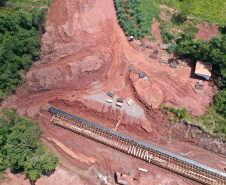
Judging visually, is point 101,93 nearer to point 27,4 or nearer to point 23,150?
point 23,150

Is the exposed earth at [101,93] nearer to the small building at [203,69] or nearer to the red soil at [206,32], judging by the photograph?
the small building at [203,69]

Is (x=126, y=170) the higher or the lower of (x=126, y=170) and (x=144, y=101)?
the lower

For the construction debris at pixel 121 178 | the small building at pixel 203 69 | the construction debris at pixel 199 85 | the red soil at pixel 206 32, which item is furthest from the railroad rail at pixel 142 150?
the red soil at pixel 206 32

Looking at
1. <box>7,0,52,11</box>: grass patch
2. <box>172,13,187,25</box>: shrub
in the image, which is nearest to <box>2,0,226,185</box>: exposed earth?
<box>7,0,52,11</box>: grass patch

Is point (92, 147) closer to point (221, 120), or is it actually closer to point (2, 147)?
point (2, 147)

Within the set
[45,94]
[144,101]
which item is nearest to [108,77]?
[144,101]

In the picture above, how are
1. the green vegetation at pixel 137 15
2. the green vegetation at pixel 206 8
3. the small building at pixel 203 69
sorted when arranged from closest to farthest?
1. the small building at pixel 203 69
2. the green vegetation at pixel 137 15
3. the green vegetation at pixel 206 8
